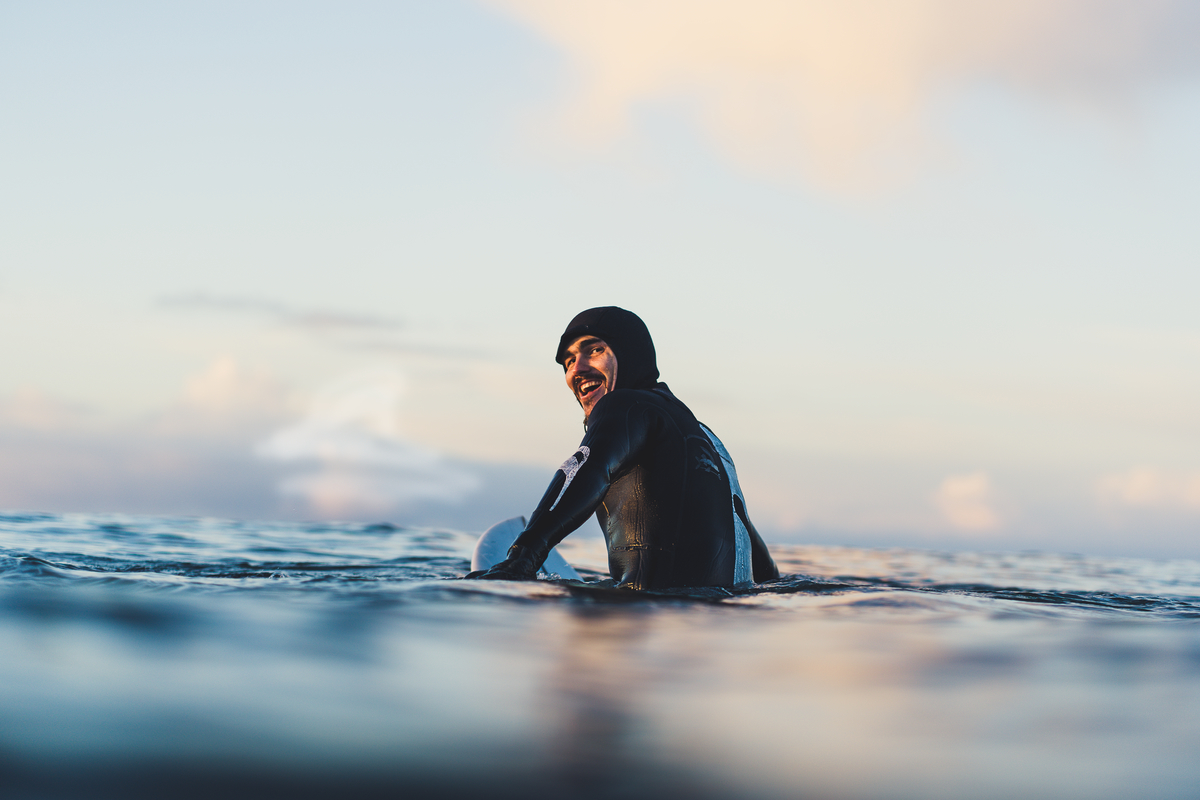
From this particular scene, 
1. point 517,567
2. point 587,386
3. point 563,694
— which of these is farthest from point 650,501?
point 563,694

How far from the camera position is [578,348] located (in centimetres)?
618

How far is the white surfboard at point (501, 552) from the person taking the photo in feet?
23.8

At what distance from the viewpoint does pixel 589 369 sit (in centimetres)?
610

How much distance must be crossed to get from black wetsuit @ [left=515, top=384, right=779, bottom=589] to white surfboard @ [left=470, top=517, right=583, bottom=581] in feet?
6.52

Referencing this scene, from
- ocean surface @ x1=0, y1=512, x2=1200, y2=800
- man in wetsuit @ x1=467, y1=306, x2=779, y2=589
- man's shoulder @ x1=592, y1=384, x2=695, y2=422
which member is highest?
man's shoulder @ x1=592, y1=384, x2=695, y2=422

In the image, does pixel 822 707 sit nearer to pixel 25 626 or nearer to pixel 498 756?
pixel 498 756

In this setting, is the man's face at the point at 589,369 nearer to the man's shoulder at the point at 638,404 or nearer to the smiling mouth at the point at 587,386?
the smiling mouth at the point at 587,386

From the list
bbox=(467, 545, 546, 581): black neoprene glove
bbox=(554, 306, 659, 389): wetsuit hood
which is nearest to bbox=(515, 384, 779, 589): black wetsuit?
bbox=(467, 545, 546, 581): black neoprene glove

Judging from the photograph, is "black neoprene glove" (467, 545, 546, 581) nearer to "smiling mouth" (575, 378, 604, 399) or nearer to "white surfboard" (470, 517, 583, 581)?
"smiling mouth" (575, 378, 604, 399)

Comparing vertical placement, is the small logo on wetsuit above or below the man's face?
below

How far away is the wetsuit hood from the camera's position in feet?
19.7

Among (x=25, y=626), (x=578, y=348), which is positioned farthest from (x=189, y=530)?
(x=25, y=626)

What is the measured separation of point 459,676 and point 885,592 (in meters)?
3.40

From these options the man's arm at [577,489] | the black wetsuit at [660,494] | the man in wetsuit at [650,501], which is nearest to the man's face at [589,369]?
the man in wetsuit at [650,501]
